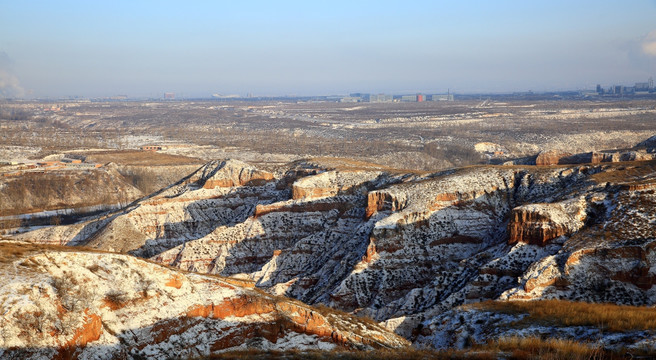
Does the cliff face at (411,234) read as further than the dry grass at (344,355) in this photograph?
Yes

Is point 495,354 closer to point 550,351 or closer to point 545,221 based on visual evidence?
point 550,351

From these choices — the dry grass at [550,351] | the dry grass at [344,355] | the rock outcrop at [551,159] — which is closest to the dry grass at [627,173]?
the rock outcrop at [551,159]

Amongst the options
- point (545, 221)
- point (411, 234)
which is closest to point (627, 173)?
point (545, 221)

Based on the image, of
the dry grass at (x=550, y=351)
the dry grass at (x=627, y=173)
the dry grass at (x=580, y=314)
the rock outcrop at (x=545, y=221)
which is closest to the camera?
the dry grass at (x=550, y=351)

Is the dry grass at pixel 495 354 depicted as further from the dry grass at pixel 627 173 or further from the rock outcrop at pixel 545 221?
the dry grass at pixel 627 173

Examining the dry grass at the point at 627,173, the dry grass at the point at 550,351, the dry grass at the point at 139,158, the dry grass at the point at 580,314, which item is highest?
the dry grass at the point at 627,173

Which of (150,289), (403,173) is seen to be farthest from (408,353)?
(403,173)
